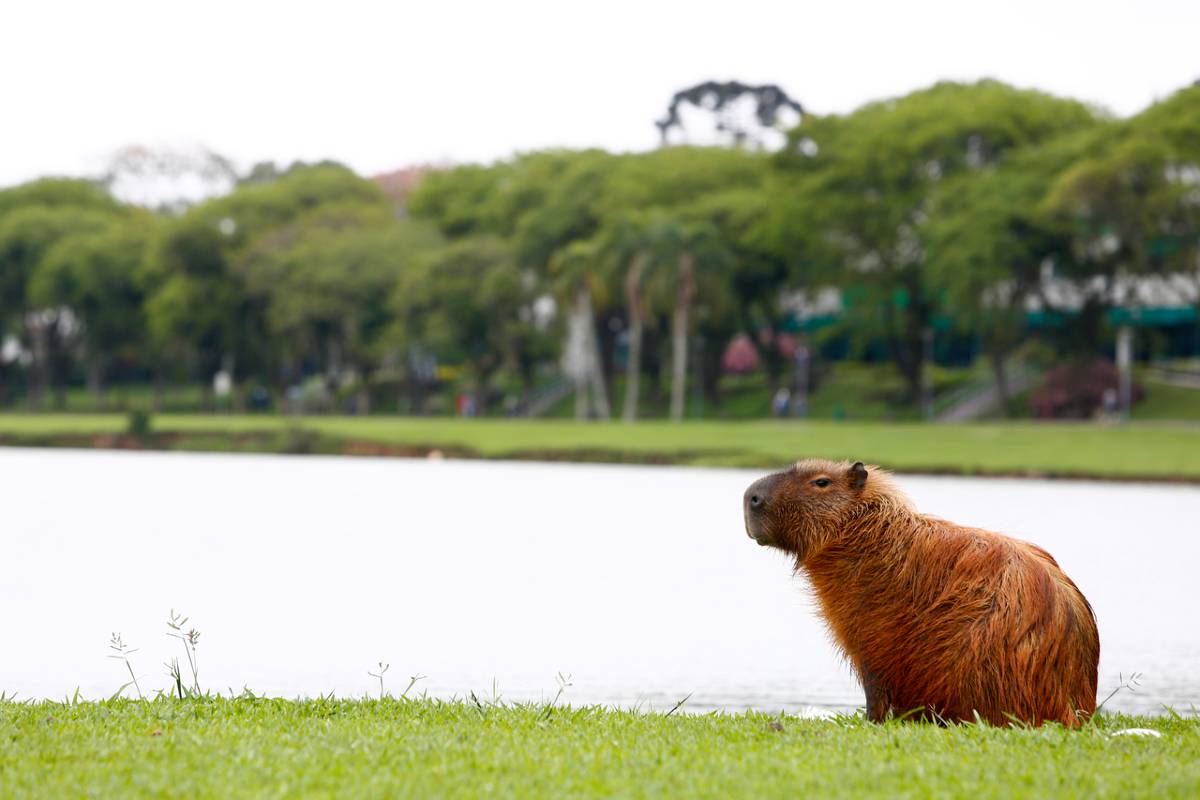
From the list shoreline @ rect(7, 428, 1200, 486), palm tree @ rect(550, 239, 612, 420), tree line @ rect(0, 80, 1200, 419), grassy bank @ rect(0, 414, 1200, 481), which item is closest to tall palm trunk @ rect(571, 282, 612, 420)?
palm tree @ rect(550, 239, 612, 420)

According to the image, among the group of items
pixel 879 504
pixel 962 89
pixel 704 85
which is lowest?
pixel 879 504

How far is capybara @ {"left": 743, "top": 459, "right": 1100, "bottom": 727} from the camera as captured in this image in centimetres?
712

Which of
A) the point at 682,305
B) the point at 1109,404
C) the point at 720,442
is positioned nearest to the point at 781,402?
the point at 682,305

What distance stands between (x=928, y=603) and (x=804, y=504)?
80cm

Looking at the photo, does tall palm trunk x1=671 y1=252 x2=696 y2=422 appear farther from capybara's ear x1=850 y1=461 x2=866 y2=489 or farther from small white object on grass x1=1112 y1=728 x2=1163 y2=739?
small white object on grass x1=1112 y1=728 x2=1163 y2=739

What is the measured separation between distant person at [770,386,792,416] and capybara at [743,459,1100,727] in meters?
65.4

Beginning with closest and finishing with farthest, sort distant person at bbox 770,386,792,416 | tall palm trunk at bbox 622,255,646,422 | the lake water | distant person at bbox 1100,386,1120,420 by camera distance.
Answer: the lake water
distant person at bbox 1100,386,1120,420
tall palm trunk at bbox 622,255,646,422
distant person at bbox 770,386,792,416

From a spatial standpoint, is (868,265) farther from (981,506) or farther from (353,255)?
(981,506)

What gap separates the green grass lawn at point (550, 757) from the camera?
19.0ft

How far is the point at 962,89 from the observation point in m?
68.1

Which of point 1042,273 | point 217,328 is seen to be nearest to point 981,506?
point 1042,273

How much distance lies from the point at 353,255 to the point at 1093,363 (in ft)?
125

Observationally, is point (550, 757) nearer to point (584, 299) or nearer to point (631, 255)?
point (631, 255)

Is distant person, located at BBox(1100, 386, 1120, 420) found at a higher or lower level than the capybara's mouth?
lower
